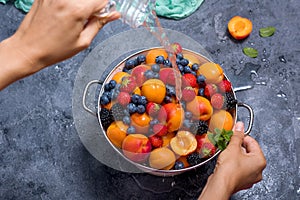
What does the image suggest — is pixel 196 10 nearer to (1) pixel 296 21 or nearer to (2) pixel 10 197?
(1) pixel 296 21

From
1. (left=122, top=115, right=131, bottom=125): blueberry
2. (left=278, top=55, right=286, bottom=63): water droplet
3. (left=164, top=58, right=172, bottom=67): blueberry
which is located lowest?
(left=278, top=55, right=286, bottom=63): water droplet

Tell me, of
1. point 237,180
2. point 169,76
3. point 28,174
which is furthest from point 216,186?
point 28,174

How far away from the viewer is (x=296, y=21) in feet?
4.60

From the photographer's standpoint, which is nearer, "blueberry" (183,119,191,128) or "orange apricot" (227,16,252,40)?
"blueberry" (183,119,191,128)

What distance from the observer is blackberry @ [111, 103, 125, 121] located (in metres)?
1.07

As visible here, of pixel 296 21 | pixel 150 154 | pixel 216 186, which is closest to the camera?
pixel 216 186

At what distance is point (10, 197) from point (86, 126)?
29cm

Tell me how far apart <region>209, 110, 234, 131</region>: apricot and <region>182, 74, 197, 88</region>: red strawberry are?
9cm

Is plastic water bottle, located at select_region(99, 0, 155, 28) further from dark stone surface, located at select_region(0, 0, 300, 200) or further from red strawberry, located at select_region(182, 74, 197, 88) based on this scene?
dark stone surface, located at select_region(0, 0, 300, 200)

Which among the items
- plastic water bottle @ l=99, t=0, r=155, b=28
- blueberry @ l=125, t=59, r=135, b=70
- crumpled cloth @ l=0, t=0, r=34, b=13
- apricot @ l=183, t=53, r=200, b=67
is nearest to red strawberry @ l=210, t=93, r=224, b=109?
apricot @ l=183, t=53, r=200, b=67

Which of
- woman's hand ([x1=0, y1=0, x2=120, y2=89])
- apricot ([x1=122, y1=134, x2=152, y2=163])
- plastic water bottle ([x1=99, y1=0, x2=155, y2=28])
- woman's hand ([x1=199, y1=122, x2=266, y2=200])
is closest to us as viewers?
woman's hand ([x1=0, y1=0, x2=120, y2=89])

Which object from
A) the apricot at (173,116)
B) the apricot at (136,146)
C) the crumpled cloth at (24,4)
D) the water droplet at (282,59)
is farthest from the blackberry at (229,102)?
the crumpled cloth at (24,4)

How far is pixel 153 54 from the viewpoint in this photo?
3.73 feet

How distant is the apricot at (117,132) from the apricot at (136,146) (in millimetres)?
14
